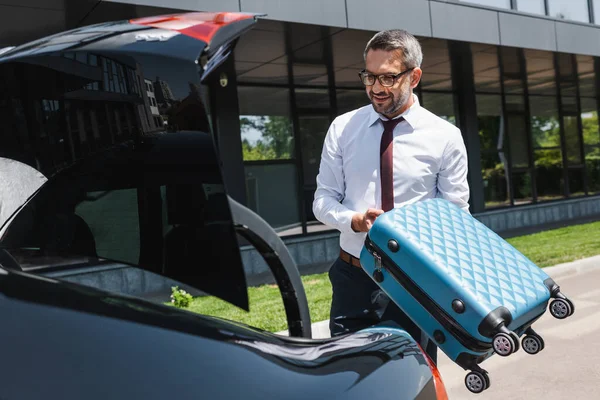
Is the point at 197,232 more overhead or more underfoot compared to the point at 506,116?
more underfoot

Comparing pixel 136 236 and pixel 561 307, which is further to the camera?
pixel 561 307

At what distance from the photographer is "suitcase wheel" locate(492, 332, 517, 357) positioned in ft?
4.46

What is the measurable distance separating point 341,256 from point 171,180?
1.28 metres

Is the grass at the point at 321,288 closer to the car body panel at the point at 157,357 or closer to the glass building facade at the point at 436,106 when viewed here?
the glass building facade at the point at 436,106

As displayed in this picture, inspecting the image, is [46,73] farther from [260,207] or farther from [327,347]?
[260,207]

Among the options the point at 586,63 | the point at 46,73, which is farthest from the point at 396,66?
the point at 586,63

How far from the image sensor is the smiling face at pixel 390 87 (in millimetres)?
2182

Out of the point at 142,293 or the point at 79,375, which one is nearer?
the point at 79,375

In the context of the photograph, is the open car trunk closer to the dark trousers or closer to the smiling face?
the smiling face

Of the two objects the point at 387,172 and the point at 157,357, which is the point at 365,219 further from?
the point at 157,357

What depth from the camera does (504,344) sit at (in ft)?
4.46

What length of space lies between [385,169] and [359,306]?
1.83 ft

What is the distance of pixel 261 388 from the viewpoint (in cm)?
97

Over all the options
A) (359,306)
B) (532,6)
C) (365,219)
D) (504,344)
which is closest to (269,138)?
(532,6)
